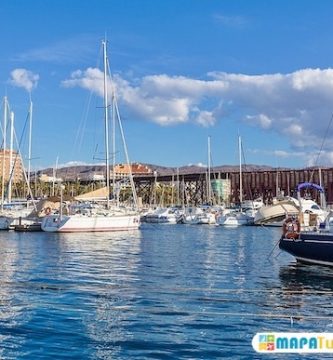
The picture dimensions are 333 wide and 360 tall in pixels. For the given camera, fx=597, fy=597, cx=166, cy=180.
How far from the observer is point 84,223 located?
71875 millimetres

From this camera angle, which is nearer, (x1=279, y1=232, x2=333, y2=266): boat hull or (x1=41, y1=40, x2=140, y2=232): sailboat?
(x1=279, y1=232, x2=333, y2=266): boat hull

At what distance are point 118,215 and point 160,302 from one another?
5352cm

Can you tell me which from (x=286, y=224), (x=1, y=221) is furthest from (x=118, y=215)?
(x=286, y=224)

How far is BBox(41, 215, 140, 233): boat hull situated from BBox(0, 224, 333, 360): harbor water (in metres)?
32.3

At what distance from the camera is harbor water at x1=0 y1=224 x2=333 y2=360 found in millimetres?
15633

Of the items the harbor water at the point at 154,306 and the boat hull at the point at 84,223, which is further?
the boat hull at the point at 84,223

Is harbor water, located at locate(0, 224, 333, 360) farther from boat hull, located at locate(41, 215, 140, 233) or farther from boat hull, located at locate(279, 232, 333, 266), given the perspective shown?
Answer: boat hull, located at locate(41, 215, 140, 233)

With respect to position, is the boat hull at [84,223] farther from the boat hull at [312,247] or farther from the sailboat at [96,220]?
the boat hull at [312,247]

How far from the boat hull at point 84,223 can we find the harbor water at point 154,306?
32.3 meters

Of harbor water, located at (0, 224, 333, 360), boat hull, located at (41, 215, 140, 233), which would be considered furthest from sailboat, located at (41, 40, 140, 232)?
harbor water, located at (0, 224, 333, 360)

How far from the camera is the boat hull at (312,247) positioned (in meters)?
33.2

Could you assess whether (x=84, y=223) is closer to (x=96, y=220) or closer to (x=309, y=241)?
(x=96, y=220)

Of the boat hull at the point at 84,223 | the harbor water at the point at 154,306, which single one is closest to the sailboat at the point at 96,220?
the boat hull at the point at 84,223

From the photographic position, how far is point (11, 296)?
23188mm
